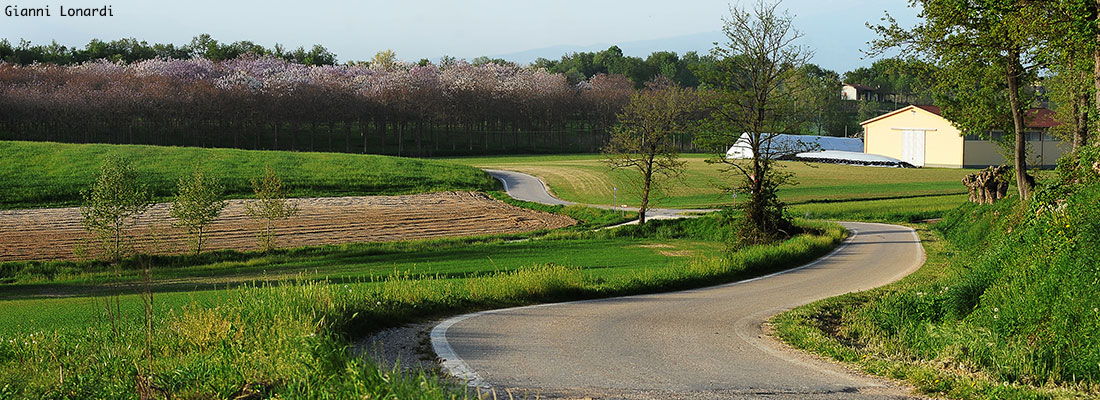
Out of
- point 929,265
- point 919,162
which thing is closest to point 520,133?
point 919,162

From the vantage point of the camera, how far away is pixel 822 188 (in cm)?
6775

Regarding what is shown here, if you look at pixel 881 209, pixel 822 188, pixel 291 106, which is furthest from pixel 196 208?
pixel 291 106

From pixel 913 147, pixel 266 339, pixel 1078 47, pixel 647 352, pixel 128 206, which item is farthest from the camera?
pixel 913 147

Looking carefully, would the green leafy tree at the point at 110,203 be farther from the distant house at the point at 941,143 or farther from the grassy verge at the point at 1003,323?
the distant house at the point at 941,143

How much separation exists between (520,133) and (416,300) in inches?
4879

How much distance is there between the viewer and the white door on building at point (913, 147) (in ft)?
308

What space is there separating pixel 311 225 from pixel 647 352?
1483 inches

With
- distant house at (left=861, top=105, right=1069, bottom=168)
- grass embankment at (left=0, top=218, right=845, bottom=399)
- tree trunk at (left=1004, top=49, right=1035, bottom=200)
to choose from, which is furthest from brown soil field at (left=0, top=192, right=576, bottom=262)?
distant house at (left=861, top=105, right=1069, bottom=168)

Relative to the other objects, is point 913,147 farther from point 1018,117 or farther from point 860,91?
point 860,91

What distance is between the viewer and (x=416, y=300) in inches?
531

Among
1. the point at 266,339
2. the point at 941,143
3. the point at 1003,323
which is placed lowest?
the point at 1003,323

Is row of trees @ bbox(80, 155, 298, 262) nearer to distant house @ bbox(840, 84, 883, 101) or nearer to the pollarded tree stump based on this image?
the pollarded tree stump

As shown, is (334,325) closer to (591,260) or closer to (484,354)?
(484,354)

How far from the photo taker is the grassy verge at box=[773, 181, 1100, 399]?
9297 mm
